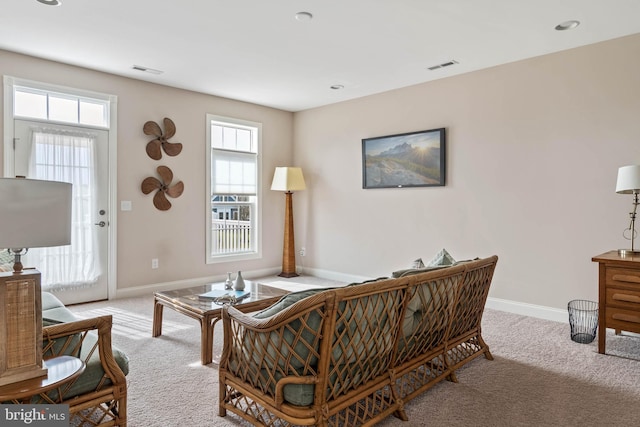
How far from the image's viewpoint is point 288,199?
6285 mm

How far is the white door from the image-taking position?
4074 mm

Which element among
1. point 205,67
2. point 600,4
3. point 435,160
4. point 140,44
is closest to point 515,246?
point 435,160

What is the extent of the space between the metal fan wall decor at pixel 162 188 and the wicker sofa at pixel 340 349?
3.41 metres

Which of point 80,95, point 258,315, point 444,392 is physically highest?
point 80,95

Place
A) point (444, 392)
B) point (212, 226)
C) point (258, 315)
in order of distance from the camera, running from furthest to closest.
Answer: point (212, 226), point (444, 392), point (258, 315)

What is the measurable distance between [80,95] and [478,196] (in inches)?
179

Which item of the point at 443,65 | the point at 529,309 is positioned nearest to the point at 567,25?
the point at 443,65

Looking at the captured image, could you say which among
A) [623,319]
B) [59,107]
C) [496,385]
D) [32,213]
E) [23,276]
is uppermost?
[59,107]

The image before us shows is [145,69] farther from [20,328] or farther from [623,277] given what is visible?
[623,277]

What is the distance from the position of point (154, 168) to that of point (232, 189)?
1.19 m

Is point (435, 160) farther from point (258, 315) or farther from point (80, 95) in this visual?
point (80, 95)

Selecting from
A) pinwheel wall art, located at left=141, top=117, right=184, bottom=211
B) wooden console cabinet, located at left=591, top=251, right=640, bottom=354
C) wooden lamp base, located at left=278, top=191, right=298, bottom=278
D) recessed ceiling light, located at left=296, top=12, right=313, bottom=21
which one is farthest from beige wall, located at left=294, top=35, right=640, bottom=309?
pinwheel wall art, located at left=141, top=117, right=184, bottom=211

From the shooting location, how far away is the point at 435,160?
479 cm

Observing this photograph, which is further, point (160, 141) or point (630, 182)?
point (160, 141)
